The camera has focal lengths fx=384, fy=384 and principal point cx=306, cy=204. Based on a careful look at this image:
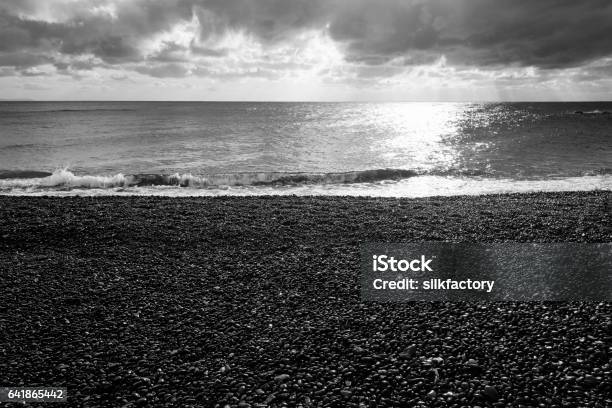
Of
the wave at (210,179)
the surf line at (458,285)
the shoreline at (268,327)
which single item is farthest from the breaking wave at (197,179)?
the surf line at (458,285)

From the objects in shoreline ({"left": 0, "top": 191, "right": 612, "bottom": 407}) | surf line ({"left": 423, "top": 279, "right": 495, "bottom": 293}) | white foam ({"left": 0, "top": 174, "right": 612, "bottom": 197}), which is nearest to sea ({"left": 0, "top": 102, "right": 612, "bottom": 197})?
white foam ({"left": 0, "top": 174, "right": 612, "bottom": 197})

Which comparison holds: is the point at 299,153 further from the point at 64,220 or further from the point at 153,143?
the point at 64,220

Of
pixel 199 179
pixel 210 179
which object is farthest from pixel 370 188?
pixel 199 179

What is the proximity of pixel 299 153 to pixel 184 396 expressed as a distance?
3155 centimetres

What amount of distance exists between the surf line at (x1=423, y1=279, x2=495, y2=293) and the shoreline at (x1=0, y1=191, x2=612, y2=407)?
2.43 ft

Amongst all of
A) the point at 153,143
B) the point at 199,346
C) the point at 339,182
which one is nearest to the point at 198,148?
the point at 153,143

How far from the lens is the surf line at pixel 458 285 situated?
8195mm

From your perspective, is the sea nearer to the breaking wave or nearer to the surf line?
the breaking wave

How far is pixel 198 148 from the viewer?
130 ft

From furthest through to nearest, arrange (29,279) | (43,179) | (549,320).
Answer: (43,179), (29,279), (549,320)

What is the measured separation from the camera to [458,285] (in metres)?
8.33

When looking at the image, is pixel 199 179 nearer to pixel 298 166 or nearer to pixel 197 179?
pixel 197 179

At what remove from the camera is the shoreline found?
5320mm

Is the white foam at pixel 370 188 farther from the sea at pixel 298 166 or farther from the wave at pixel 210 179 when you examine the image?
the wave at pixel 210 179
